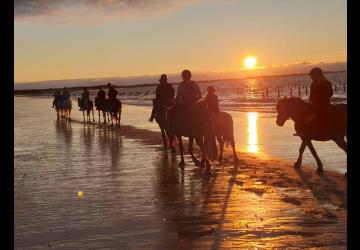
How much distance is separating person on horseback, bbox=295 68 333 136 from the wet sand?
4.44 ft

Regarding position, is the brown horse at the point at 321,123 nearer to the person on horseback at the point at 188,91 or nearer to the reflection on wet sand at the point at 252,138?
the person on horseback at the point at 188,91

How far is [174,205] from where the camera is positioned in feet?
28.1

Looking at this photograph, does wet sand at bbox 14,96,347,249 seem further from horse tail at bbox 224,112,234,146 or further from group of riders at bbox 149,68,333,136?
group of riders at bbox 149,68,333,136

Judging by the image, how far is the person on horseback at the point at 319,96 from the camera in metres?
11.2

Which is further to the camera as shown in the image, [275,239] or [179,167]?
[179,167]

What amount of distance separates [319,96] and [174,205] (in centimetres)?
464

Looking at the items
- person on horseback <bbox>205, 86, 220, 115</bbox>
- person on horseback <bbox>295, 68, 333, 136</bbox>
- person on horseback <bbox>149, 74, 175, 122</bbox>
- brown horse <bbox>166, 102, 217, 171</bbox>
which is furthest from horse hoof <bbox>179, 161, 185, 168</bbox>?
person on horseback <bbox>149, 74, 175, 122</bbox>

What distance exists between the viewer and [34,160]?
50.3 ft

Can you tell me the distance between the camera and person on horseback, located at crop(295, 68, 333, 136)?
11.2 m

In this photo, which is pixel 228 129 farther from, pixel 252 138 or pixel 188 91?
pixel 252 138

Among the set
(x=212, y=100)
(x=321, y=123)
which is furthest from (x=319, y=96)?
(x=212, y=100)
